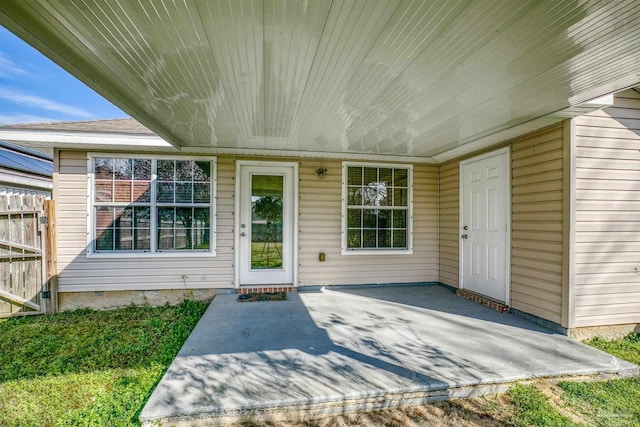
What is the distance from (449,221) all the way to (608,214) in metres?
2.20

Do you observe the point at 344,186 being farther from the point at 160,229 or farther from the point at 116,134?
the point at 116,134

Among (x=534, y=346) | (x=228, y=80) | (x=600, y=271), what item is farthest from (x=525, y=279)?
(x=228, y=80)

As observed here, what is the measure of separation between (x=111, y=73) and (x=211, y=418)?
2686mm

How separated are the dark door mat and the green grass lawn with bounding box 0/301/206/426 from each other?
0.69 meters

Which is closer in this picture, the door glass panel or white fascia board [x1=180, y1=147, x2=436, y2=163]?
white fascia board [x1=180, y1=147, x2=436, y2=163]

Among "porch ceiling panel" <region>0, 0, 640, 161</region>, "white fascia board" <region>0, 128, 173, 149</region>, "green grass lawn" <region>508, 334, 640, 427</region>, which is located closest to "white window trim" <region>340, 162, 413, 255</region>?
"porch ceiling panel" <region>0, 0, 640, 161</region>

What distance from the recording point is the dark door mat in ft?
15.2

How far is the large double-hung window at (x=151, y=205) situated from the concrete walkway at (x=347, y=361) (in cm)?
149

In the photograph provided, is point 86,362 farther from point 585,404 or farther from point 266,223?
point 585,404

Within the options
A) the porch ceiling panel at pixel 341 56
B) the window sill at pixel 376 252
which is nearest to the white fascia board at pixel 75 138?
the porch ceiling panel at pixel 341 56

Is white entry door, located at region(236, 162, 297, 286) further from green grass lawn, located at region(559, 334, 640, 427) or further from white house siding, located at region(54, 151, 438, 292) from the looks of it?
green grass lawn, located at region(559, 334, 640, 427)

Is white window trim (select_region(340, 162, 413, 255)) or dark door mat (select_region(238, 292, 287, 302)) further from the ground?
white window trim (select_region(340, 162, 413, 255))

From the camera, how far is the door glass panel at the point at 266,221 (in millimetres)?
5109

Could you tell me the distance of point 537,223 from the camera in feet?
12.1
